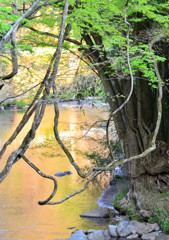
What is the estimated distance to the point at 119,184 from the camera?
13.3m

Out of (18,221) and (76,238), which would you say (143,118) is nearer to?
(76,238)

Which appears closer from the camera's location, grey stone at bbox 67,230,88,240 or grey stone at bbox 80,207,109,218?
grey stone at bbox 67,230,88,240

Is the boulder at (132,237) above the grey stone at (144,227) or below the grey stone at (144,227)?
below

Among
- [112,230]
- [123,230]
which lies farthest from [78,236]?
[123,230]

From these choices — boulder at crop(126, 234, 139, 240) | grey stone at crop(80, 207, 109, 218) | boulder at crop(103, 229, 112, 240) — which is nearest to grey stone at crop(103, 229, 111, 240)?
boulder at crop(103, 229, 112, 240)

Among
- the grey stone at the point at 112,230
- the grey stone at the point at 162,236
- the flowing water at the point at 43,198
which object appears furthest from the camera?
the flowing water at the point at 43,198

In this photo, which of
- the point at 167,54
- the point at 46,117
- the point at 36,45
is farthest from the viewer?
the point at 46,117

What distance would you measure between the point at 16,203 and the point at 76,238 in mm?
3817

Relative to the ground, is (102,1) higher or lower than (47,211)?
higher

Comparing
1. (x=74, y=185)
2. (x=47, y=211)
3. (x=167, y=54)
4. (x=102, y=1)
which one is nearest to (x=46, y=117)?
(x=74, y=185)

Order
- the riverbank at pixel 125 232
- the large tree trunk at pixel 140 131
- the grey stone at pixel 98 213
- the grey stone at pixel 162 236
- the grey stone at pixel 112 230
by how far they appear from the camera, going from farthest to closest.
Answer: the grey stone at pixel 98 213
the large tree trunk at pixel 140 131
the grey stone at pixel 112 230
the riverbank at pixel 125 232
the grey stone at pixel 162 236

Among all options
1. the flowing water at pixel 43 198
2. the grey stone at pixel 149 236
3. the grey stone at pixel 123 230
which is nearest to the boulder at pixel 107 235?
the grey stone at pixel 123 230

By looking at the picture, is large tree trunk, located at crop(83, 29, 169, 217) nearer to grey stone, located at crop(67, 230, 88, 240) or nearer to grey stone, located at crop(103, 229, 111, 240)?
grey stone, located at crop(103, 229, 111, 240)

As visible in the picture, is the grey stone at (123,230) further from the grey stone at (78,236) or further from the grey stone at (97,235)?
the grey stone at (78,236)
